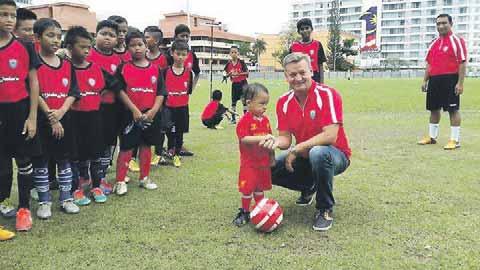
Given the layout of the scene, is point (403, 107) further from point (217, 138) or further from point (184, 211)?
point (184, 211)

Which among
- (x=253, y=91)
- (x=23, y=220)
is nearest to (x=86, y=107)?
(x=23, y=220)

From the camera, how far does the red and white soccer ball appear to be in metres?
4.11

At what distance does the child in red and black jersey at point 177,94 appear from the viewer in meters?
6.86

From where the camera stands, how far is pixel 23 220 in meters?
4.28

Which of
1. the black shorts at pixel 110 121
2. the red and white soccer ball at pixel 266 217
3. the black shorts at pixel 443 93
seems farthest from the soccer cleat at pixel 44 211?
the black shorts at pixel 443 93

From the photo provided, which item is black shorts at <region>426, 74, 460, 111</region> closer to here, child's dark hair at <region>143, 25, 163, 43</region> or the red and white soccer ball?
child's dark hair at <region>143, 25, 163, 43</region>

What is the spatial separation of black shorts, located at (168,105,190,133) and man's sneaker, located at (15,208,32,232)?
311cm

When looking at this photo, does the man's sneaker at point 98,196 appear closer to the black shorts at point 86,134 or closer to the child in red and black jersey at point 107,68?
the child in red and black jersey at point 107,68

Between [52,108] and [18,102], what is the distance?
42 centimetres

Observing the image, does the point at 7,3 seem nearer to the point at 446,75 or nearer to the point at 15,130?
the point at 15,130

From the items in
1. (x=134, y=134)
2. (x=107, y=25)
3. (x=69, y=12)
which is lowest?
(x=134, y=134)

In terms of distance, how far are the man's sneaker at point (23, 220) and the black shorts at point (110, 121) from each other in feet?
4.58

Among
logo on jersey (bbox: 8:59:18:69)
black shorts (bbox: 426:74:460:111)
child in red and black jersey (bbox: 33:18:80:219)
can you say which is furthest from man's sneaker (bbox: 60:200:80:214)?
black shorts (bbox: 426:74:460:111)

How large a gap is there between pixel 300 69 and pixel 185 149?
168 inches
